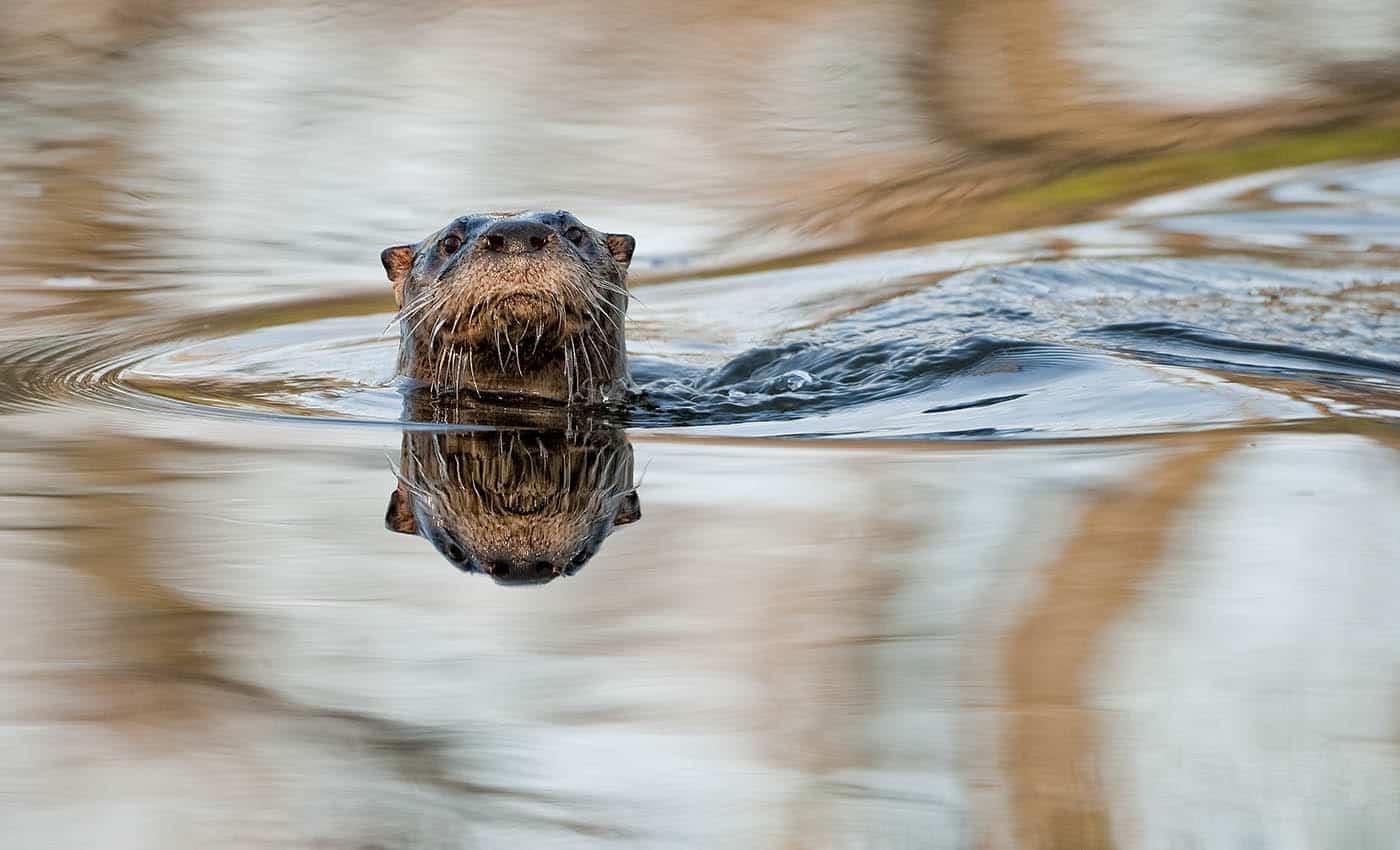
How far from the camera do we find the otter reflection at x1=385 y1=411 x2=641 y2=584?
10.6 ft

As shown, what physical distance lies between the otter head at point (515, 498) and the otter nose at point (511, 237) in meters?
0.51

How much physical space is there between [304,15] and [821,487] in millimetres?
9079

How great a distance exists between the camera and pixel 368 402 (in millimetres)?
5379

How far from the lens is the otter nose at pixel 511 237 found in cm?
486

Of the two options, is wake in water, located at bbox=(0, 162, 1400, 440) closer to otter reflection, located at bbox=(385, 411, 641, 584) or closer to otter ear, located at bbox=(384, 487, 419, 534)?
otter reflection, located at bbox=(385, 411, 641, 584)

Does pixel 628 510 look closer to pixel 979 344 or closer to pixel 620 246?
pixel 620 246

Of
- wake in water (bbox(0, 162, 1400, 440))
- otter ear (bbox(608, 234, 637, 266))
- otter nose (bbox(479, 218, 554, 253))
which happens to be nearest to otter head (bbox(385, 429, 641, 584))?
wake in water (bbox(0, 162, 1400, 440))

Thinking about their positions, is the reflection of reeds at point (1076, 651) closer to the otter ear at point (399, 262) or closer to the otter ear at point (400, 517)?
the otter ear at point (400, 517)

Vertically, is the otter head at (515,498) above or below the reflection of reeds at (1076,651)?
below

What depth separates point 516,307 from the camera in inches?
197

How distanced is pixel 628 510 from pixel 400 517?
443 mm

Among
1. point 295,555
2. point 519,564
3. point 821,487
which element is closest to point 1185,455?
point 821,487

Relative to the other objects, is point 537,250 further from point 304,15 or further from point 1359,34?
point 1359,34

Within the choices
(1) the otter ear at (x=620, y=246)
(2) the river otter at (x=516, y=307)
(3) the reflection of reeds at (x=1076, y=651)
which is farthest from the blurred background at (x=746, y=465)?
(1) the otter ear at (x=620, y=246)
